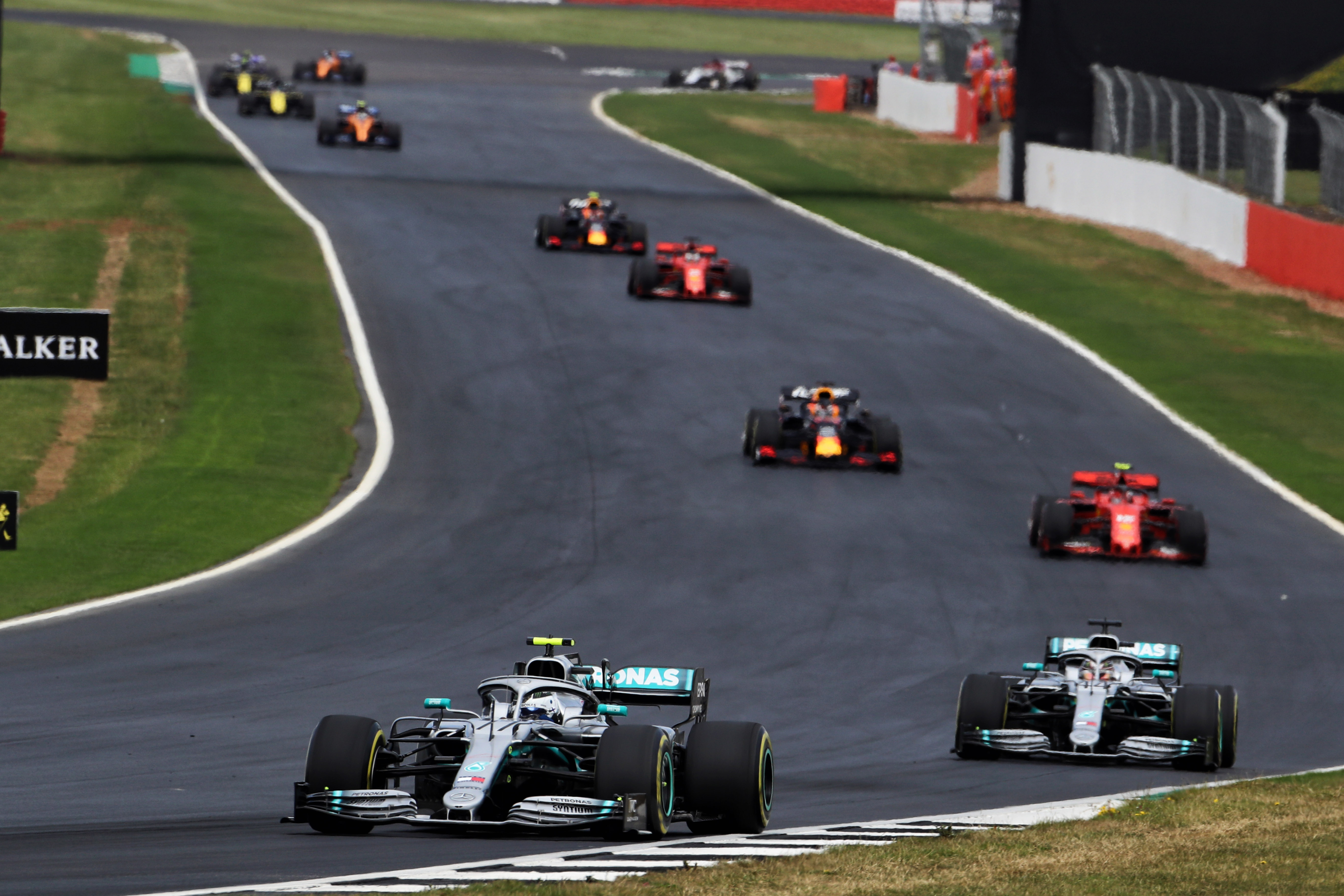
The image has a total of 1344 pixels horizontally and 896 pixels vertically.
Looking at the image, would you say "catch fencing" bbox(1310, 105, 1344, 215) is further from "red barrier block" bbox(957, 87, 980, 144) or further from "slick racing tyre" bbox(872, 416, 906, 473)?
"red barrier block" bbox(957, 87, 980, 144)

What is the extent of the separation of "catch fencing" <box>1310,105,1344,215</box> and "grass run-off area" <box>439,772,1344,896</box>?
100ft

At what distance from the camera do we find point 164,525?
25.8 m

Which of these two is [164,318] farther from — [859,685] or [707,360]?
[859,685]

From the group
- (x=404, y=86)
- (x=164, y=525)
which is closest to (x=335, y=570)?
(x=164, y=525)

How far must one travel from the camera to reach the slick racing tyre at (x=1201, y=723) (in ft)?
55.5

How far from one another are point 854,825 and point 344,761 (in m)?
3.39

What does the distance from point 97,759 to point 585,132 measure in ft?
169

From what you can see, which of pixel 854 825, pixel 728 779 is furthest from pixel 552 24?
pixel 728 779

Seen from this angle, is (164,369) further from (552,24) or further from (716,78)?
(552,24)

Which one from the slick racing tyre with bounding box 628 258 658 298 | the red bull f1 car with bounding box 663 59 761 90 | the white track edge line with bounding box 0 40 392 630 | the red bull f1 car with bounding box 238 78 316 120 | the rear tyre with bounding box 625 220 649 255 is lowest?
the white track edge line with bounding box 0 40 392 630

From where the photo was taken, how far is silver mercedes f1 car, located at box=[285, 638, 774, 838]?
39.9ft

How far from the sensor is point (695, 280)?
4047 cm

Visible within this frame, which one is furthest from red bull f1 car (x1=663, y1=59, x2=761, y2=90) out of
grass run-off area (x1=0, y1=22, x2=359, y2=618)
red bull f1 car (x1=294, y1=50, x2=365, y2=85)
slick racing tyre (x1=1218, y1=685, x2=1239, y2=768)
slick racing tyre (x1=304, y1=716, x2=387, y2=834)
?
slick racing tyre (x1=304, y1=716, x2=387, y2=834)

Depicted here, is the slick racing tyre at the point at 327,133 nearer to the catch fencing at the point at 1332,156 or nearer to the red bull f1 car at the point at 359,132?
the red bull f1 car at the point at 359,132
